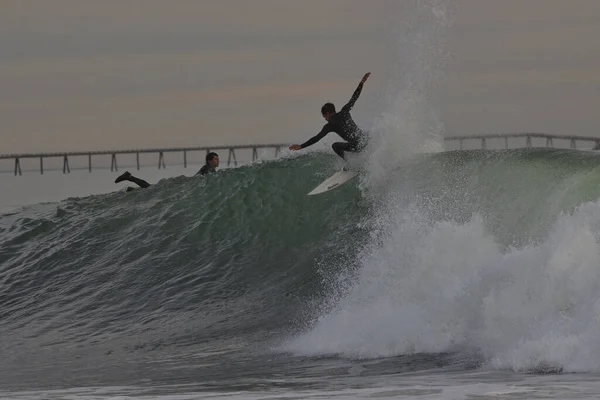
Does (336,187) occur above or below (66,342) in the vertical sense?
above

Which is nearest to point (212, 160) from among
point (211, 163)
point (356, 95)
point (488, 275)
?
point (211, 163)

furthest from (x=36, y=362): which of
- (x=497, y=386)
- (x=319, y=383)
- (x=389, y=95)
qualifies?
(x=389, y=95)

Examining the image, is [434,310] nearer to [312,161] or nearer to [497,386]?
[497,386]

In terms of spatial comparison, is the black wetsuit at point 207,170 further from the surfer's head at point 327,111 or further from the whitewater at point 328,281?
the surfer's head at point 327,111

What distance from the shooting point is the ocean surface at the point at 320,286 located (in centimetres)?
882

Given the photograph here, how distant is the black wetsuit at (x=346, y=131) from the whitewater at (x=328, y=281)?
0.24 meters

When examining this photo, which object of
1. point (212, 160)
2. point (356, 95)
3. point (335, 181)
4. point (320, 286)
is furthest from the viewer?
point (212, 160)

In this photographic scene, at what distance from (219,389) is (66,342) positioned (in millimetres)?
4576

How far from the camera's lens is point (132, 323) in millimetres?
13406

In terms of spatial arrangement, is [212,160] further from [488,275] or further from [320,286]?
[488,275]

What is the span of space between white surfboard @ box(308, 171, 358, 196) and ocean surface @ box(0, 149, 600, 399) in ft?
0.43

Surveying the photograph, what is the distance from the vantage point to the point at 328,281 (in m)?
13.5

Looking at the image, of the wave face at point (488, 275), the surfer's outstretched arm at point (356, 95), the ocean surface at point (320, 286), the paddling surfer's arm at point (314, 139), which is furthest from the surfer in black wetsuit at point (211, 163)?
the wave face at point (488, 275)

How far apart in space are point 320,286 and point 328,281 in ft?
0.39
